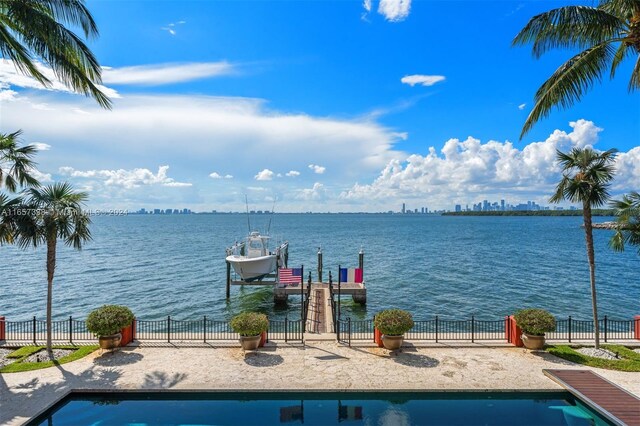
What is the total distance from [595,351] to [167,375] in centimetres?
1727

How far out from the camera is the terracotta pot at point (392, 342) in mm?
15562

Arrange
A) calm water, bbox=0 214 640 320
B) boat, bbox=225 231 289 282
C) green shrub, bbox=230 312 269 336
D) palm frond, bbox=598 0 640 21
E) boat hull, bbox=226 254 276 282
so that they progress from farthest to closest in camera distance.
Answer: boat, bbox=225 231 289 282, boat hull, bbox=226 254 276 282, calm water, bbox=0 214 640 320, green shrub, bbox=230 312 269 336, palm frond, bbox=598 0 640 21

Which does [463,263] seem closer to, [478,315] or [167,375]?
[478,315]

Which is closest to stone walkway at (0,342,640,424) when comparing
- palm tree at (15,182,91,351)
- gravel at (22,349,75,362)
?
gravel at (22,349,75,362)

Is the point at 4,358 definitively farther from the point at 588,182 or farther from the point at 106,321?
the point at 588,182

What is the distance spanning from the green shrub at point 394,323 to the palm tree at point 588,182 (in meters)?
7.96

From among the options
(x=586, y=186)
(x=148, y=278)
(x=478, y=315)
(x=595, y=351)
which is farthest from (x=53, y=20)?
(x=148, y=278)

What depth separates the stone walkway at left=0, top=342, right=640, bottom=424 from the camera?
12.3 metres

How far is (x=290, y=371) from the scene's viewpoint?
13.6 meters

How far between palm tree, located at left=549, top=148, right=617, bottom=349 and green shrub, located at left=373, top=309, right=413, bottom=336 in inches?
313

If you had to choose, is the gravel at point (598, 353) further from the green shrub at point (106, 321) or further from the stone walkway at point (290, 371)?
the green shrub at point (106, 321)

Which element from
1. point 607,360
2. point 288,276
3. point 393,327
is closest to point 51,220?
point 393,327

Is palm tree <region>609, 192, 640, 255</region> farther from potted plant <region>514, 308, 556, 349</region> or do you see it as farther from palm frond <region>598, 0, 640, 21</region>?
palm frond <region>598, 0, 640, 21</region>

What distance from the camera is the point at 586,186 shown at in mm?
15789
